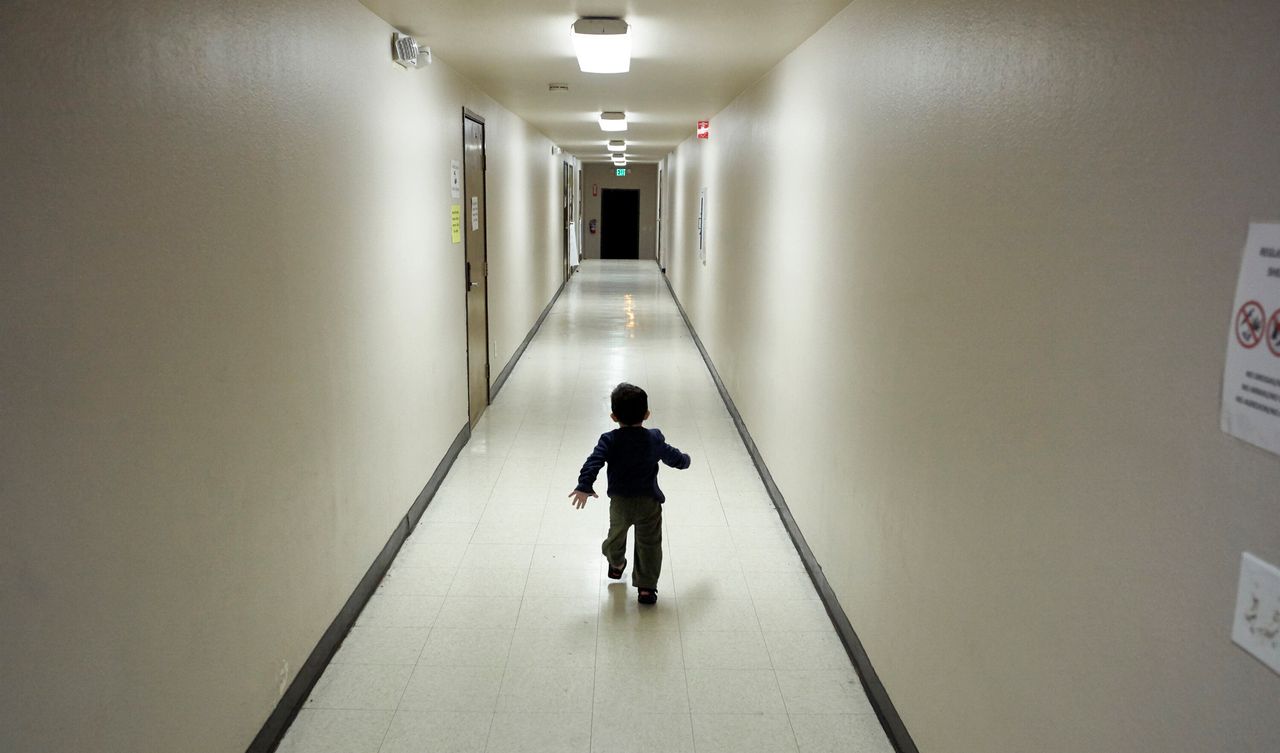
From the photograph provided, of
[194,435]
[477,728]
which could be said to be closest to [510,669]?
[477,728]

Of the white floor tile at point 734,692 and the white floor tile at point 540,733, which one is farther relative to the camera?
the white floor tile at point 734,692

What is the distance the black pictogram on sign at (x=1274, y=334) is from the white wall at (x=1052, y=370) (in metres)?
0.11

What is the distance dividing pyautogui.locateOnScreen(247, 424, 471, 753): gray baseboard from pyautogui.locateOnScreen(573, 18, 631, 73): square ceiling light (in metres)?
2.47

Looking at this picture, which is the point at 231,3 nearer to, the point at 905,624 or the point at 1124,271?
the point at 1124,271

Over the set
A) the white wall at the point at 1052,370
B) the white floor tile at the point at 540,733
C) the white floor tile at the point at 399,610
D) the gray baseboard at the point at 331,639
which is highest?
the white wall at the point at 1052,370

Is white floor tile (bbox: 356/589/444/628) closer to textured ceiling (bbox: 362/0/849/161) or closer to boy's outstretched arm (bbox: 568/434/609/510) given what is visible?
boy's outstretched arm (bbox: 568/434/609/510)

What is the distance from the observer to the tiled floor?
2.84 m

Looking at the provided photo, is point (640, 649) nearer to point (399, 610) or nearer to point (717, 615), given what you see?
point (717, 615)

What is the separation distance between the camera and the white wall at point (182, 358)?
1607mm

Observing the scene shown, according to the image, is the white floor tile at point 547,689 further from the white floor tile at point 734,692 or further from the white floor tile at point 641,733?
the white floor tile at point 734,692

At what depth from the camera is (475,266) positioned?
6.66 m

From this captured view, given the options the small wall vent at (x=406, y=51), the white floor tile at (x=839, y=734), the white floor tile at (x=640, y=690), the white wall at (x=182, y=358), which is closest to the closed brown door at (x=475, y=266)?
the small wall vent at (x=406, y=51)

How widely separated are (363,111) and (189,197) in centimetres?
175

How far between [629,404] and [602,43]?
1856 millimetres
